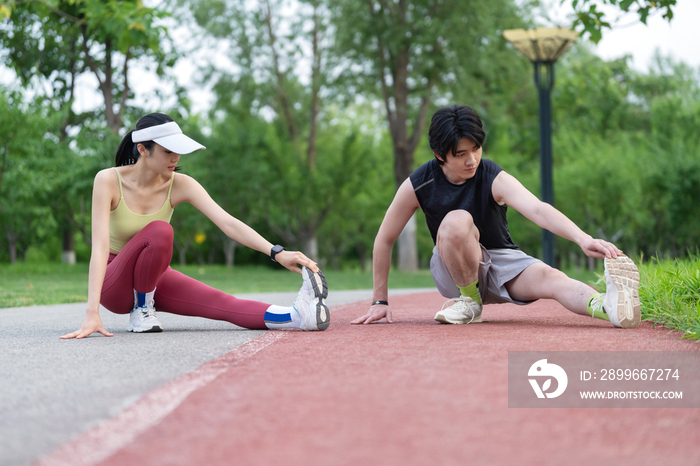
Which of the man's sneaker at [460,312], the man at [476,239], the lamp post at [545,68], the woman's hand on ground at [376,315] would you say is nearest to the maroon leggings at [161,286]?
the woman's hand on ground at [376,315]

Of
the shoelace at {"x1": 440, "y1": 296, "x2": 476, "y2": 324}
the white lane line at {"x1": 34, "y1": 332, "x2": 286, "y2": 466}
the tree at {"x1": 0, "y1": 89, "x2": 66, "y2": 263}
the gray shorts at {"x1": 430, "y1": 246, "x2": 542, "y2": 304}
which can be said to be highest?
the tree at {"x1": 0, "y1": 89, "x2": 66, "y2": 263}

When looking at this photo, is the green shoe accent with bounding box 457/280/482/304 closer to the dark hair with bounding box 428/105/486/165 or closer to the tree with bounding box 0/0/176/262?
the dark hair with bounding box 428/105/486/165

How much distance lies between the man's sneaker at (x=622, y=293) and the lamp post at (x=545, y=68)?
5.96 m

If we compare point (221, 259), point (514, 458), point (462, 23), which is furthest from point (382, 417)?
point (221, 259)

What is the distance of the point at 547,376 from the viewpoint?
7.80ft

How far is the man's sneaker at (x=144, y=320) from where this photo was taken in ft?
13.4

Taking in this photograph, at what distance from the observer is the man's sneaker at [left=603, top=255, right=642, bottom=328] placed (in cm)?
345

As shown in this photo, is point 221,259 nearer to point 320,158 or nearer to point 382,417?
point 320,158

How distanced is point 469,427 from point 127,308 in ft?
9.31

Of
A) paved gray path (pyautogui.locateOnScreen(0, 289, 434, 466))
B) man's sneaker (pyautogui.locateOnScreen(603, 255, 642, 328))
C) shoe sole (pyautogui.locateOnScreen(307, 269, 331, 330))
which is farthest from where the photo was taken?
shoe sole (pyautogui.locateOnScreen(307, 269, 331, 330))

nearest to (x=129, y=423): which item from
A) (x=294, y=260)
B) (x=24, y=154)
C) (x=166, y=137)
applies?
(x=294, y=260)

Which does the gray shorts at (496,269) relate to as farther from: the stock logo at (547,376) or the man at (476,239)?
the stock logo at (547,376)

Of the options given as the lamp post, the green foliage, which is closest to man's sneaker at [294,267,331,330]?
the green foliage

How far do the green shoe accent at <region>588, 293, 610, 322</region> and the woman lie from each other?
1.52 meters
